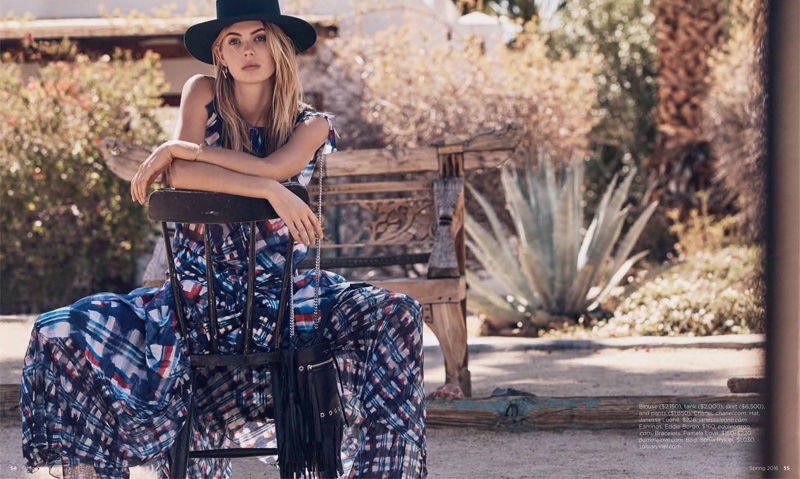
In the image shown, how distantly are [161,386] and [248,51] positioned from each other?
99cm

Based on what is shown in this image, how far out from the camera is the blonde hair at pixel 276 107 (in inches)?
122

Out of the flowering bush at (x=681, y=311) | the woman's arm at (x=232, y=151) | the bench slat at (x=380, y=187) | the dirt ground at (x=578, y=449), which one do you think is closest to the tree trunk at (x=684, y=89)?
A: the flowering bush at (x=681, y=311)

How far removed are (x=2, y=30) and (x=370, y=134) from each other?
3.75 meters

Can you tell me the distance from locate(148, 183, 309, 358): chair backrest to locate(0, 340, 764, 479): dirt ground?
1.11 m

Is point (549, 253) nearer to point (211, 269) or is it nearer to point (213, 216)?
point (211, 269)

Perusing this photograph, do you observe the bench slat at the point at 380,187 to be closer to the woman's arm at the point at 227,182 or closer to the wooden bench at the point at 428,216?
the wooden bench at the point at 428,216

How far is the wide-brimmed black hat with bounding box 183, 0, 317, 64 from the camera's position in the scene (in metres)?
3.04

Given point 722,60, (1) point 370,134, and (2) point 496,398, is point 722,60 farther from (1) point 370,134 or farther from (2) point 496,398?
(2) point 496,398

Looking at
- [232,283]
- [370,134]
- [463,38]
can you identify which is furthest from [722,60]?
[232,283]

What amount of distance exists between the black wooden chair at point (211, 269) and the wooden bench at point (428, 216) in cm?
180

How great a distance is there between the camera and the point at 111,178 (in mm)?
8289

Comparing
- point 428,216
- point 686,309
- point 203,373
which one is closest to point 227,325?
point 203,373

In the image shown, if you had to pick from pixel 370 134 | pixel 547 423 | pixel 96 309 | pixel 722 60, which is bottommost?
pixel 547 423

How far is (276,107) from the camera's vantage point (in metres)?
3.12
